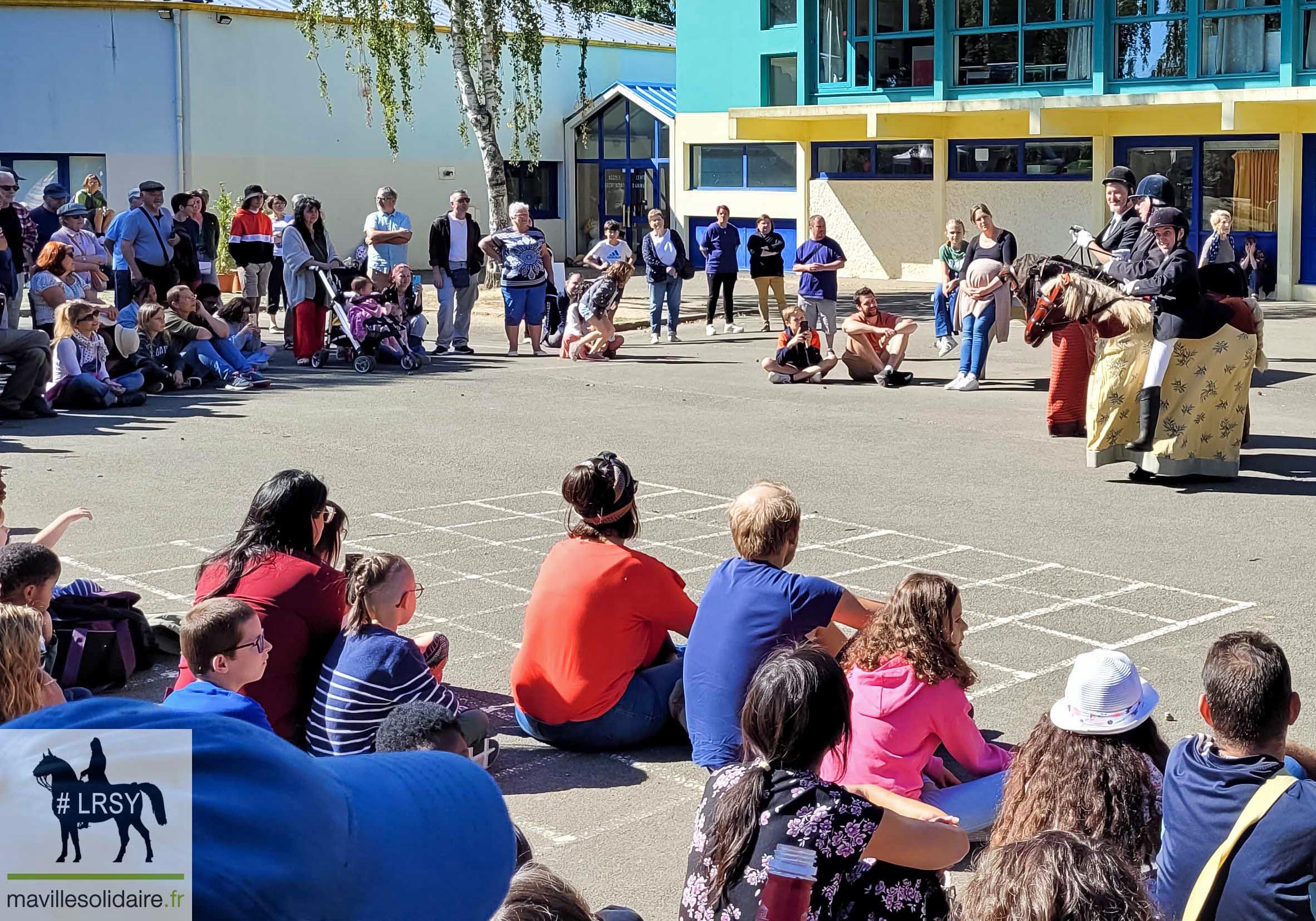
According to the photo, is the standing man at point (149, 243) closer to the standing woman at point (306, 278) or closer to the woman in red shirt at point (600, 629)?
the standing woman at point (306, 278)

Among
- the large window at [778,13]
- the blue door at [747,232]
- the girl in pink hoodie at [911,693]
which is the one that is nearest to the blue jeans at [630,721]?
→ the girl in pink hoodie at [911,693]

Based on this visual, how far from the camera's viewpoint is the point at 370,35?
26375mm

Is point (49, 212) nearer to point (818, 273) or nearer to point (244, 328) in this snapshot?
point (244, 328)

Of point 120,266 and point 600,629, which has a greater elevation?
point 120,266

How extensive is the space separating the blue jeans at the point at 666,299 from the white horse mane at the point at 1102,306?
377 inches

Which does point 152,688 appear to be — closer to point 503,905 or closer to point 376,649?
point 376,649

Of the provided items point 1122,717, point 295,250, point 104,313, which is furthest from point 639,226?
point 1122,717

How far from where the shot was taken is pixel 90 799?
1.55m

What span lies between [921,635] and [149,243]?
14.9m

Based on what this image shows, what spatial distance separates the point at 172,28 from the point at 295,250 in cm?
1642

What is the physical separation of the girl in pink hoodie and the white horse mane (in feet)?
22.4

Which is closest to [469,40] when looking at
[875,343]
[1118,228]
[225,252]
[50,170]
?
[225,252]

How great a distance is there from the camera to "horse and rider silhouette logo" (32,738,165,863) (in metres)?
1.53

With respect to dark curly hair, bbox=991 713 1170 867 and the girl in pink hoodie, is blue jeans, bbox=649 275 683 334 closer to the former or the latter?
the girl in pink hoodie
